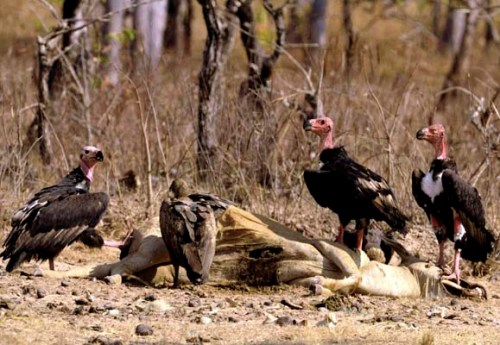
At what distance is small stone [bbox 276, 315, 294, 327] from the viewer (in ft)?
24.5

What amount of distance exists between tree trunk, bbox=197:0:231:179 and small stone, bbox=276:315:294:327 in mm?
3975

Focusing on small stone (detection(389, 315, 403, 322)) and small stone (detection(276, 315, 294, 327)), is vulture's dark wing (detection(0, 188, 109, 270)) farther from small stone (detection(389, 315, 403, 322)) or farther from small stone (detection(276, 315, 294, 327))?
small stone (detection(389, 315, 403, 322))

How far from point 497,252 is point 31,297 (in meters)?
4.10

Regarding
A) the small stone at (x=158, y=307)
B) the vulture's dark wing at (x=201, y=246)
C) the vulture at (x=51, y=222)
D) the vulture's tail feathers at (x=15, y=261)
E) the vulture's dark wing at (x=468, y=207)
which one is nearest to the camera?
the small stone at (x=158, y=307)

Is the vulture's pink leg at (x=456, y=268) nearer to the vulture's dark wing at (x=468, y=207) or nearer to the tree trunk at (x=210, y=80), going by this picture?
the vulture's dark wing at (x=468, y=207)

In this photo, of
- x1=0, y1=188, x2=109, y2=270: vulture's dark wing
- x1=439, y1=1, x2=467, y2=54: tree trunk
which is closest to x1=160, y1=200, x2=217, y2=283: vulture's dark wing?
x1=0, y1=188, x2=109, y2=270: vulture's dark wing

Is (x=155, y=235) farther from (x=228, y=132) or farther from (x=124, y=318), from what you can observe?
(x=228, y=132)

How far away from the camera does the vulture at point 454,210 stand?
904cm

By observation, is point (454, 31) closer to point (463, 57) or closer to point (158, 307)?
point (463, 57)

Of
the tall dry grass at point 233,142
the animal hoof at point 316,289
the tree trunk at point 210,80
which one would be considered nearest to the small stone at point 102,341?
the animal hoof at point 316,289

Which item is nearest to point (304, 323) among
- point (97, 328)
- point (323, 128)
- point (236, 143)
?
point (97, 328)

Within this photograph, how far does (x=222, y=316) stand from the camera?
7637 millimetres

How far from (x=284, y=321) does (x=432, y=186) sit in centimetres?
229

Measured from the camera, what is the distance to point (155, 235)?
888 cm
